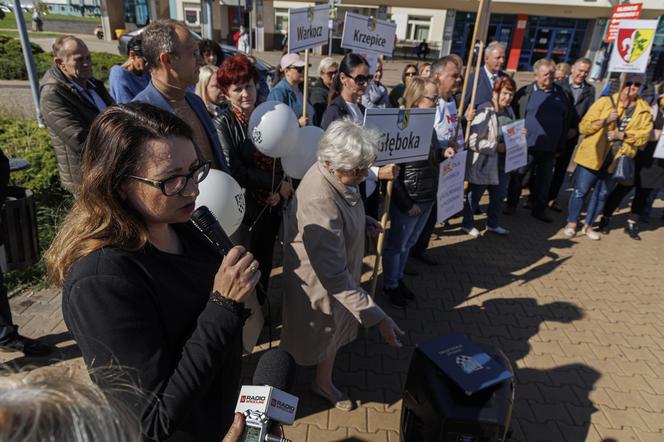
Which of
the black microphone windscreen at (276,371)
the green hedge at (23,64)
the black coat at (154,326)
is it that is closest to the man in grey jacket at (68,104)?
the black coat at (154,326)

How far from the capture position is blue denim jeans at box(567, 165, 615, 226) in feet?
18.2

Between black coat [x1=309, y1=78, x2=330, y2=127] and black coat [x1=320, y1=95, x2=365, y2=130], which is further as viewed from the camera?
black coat [x1=309, y1=78, x2=330, y2=127]

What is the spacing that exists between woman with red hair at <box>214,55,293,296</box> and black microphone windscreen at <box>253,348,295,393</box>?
1808 millimetres

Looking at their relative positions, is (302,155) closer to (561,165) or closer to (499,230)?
(499,230)

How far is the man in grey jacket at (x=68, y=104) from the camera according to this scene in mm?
3211

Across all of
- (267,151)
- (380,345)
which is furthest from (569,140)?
(267,151)

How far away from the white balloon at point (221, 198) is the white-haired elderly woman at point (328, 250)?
331 millimetres

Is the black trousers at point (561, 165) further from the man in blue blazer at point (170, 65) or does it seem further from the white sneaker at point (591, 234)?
the man in blue blazer at point (170, 65)

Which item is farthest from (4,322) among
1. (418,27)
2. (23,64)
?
(418,27)

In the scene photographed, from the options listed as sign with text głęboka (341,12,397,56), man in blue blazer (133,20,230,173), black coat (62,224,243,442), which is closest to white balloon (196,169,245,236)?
man in blue blazer (133,20,230,173)

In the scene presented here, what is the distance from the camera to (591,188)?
586cm

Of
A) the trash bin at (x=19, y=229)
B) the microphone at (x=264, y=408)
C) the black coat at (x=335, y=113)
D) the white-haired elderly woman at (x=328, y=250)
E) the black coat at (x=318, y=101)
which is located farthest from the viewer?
the black coat at (x=318, y=101)

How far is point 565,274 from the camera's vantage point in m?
4.97

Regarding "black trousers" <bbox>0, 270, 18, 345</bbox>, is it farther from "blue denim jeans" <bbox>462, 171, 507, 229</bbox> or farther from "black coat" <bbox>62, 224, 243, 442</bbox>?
"blue denim jeans" <bbox>462, 171, 507, 229</bbox>
